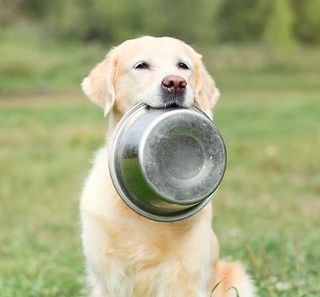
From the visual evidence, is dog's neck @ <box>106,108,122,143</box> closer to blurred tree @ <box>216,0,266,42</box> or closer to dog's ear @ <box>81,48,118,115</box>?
dog's ear @ <box>81,48,118,115</box>

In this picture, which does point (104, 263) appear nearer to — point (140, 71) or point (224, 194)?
point (140, 71)

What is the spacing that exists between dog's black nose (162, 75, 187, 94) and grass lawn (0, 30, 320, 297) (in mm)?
1905

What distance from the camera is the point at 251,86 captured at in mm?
32125

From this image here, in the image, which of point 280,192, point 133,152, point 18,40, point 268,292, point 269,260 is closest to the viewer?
point 133,152

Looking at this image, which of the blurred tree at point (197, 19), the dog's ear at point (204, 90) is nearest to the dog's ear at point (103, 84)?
the dog's ear at point (204, 90)

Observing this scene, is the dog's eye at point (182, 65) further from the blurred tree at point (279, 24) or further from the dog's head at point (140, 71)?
the blurred tree at point (279, 24)

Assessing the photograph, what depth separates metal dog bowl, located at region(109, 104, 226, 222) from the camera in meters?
4.05

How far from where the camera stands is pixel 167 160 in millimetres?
4066

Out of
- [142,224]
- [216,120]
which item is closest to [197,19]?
[216,120]

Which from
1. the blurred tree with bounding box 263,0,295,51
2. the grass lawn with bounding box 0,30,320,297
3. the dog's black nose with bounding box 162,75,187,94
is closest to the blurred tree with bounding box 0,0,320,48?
the blurred tree with bounding box 263,0,295,51

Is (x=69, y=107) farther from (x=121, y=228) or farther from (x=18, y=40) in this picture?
(x=18, y=40)

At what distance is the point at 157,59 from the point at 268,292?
193 centimetres

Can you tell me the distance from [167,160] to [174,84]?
16.7 inches

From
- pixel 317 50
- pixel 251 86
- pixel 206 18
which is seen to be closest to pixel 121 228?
pixel 251 86
